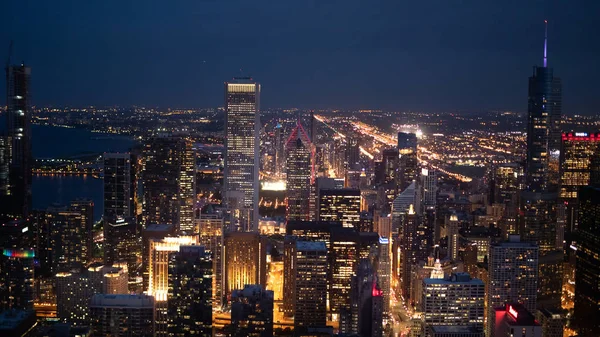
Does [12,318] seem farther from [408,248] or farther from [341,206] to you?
[341,206]

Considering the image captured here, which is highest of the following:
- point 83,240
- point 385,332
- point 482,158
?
point 482,158

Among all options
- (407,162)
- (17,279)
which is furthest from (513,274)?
(17,279)

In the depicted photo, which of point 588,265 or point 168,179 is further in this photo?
point 168,179

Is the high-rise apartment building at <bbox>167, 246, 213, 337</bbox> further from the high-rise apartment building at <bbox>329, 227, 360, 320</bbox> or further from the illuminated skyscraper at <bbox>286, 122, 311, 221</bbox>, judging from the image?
the illuminated skyscraper at <bbox>286, 122, 311, 221</bbox>

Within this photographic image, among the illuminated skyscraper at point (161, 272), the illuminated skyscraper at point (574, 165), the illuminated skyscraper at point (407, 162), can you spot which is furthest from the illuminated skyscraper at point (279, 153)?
the illuminated skyscraper at point (574, 165)

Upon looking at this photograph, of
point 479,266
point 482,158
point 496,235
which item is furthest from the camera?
point 482,158

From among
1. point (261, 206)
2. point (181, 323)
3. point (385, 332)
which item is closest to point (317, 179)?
point (261, 206)

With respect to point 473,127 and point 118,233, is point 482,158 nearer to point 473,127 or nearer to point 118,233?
point 473,127
